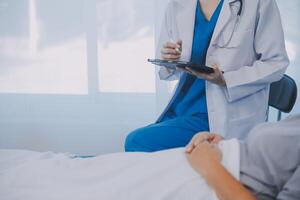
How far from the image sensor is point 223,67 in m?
1.22

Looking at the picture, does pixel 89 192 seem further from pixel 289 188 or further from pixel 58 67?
pixel 58 67

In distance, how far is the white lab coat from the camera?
1176 millimetres

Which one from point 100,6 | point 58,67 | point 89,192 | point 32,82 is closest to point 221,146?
point 89,192

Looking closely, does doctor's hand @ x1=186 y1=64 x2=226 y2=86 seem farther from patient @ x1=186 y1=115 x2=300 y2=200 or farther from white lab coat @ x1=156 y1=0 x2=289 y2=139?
patient @ x1=186 y1=115 x2=300 y2=200

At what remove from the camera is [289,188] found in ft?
2.35

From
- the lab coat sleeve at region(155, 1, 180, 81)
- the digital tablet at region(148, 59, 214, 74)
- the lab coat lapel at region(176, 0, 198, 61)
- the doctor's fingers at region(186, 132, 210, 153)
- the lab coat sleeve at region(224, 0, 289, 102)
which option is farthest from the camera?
the lab coat sleeve at region(155, 1, 180, 81)

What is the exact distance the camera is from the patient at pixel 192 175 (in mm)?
741

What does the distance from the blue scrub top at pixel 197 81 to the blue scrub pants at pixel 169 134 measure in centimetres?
4

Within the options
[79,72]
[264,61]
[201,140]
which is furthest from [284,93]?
[79,72]

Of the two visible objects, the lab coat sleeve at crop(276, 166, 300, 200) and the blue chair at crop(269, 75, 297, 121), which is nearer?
the lab coat sleeve at crop(276, 166, 300, 200)

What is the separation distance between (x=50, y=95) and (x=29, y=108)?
164 mm

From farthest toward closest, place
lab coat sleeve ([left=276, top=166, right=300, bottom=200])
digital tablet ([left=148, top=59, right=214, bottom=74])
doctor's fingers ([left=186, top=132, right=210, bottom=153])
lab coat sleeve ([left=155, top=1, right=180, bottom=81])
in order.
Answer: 1. lab coat sleeve ([left=155, top=1, right=180, bottom=81])
2. digital tablet ([left=148, top=59, right=214, bottom=74])
3. doctor's fingers ([left=186, top=132, right=210, bottom=153])
4. lab coat sleeve ([left=276, top=166, right=300, bottom=200])

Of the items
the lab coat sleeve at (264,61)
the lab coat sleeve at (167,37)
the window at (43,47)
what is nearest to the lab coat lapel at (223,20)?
the lab coat sleeve at (264,61)

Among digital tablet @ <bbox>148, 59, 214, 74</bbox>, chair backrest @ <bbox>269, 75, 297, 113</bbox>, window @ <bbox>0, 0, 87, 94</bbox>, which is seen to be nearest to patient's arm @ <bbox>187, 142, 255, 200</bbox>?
digital tablet @ <bbox>148, 59, 214, 74</bbox>
